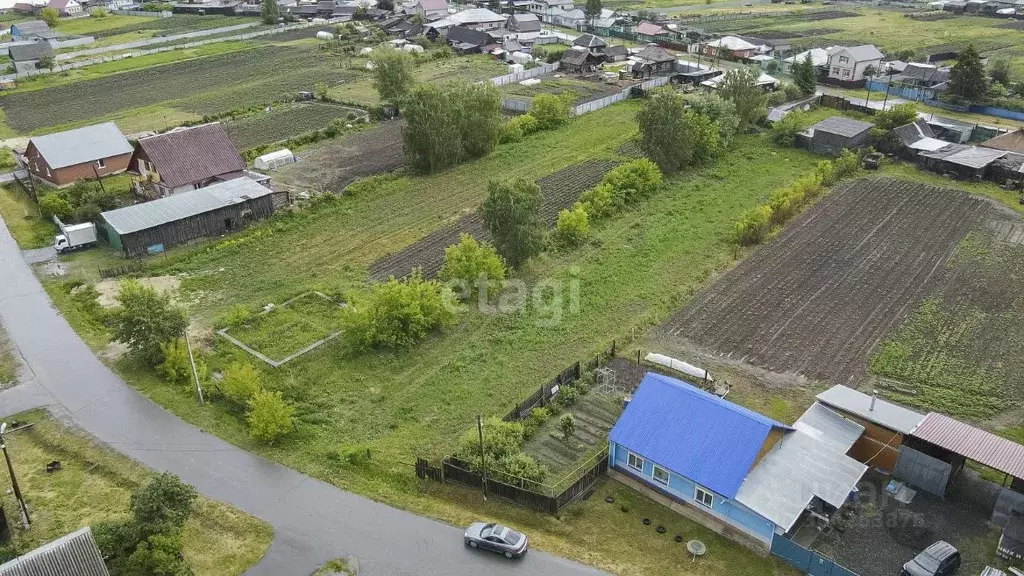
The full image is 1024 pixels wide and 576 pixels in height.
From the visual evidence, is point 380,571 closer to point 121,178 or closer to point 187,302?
point 187,302

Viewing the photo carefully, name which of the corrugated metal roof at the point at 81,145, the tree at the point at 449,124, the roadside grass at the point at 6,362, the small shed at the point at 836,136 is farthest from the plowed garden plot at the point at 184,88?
the small shed at the point at 836,136

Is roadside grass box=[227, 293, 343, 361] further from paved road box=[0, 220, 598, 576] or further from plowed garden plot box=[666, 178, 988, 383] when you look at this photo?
plowed garden plot box=[666, 178, 988, 383]

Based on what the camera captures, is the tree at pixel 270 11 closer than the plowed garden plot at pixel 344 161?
No

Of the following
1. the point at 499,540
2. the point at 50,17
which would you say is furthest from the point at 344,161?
the point at 50,17

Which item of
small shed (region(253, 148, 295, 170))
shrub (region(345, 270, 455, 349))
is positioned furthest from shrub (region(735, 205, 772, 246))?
small shed (region(253, 148, 295, 170))

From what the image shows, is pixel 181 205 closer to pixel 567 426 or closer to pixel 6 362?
pixel 6 362

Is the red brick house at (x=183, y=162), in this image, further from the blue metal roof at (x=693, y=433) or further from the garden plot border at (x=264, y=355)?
the blue metal roof at (x=693, y=433)

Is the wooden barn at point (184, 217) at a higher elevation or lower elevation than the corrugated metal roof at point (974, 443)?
higher
